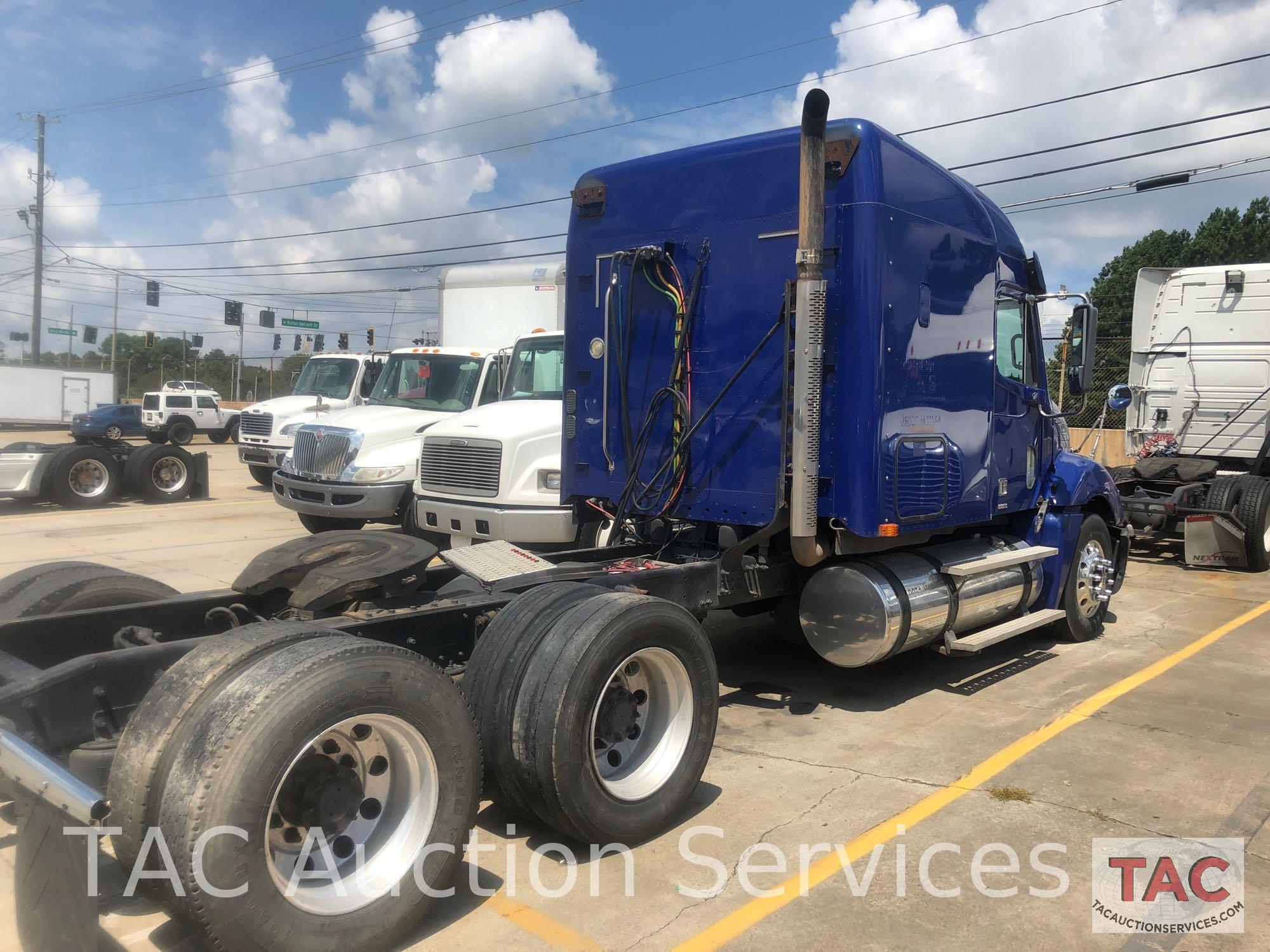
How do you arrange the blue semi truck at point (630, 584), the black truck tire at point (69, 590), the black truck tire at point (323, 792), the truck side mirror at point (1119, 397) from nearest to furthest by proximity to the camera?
the black truck tire at point (323, 792) < the blue semi truck at point (630, 584) < the black truck tire at point (69, 590) < the truck side mirror at point (1119, 397)

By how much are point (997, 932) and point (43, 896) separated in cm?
309

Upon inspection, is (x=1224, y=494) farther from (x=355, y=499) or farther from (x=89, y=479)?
(x=89, y=479)

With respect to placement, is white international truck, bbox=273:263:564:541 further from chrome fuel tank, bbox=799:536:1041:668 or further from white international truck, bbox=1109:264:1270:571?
white international truck, bbox=1109:264:1270:571

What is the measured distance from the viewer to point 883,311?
5.29m

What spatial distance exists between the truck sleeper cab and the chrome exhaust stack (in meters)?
6.07

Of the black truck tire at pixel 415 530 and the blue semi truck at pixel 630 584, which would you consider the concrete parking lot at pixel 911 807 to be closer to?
the blue semi truck at pixel 630 584

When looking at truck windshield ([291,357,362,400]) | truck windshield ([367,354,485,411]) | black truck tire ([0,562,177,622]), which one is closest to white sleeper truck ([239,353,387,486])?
truck windshield ([291,357,362,400])

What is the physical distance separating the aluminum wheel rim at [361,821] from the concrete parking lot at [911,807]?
35cm

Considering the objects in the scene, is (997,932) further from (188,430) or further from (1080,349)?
(188,430)

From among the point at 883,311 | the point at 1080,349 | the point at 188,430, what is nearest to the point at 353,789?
the point at 883,311

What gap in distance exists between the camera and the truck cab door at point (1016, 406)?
6676 millimetres

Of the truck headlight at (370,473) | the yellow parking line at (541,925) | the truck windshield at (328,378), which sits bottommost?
the yellow parking line at (541,925)

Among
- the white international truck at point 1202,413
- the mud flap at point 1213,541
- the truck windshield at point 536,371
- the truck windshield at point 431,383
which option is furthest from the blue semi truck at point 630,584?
the truck windshield at point 431,383

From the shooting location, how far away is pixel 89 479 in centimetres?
1589
